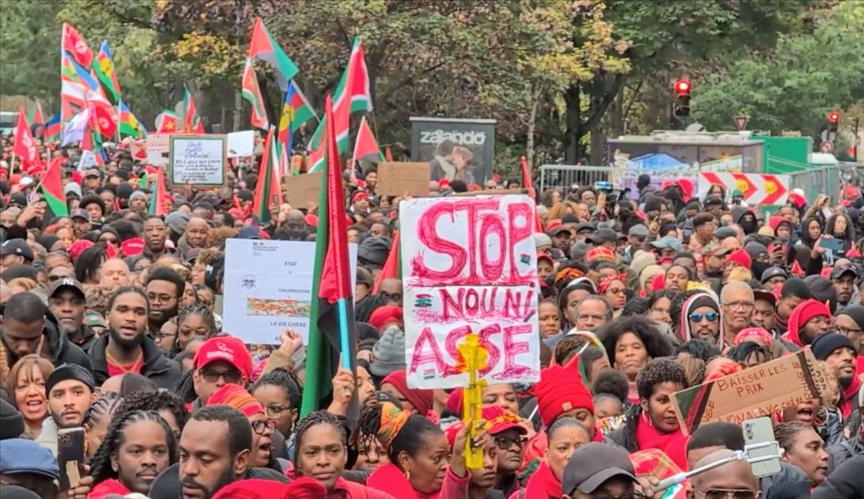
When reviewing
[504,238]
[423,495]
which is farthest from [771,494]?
[504,238]

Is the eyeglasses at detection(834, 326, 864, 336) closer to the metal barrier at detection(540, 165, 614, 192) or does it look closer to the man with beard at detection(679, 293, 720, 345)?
the man with beard at detection(679, 293, 720, 345)

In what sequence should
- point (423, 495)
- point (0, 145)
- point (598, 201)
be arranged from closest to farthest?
point (423, 495)
point (598, 201)
point (0, 145)

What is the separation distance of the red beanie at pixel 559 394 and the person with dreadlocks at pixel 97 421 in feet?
5.72

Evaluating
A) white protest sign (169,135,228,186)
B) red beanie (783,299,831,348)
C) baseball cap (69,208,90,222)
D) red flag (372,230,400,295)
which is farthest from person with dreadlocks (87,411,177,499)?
white protest sign (169,135,228,186)

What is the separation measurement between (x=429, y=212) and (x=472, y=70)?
23015 millimetres

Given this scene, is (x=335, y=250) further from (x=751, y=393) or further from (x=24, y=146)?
(x=24, y=146)

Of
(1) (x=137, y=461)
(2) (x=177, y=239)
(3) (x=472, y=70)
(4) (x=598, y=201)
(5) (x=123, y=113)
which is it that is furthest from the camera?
(5) (x=123, y=113)

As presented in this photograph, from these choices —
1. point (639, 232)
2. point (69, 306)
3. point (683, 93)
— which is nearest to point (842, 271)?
point (639, 232)

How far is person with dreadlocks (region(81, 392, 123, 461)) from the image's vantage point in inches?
293

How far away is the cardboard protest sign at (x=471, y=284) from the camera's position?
8.29 m

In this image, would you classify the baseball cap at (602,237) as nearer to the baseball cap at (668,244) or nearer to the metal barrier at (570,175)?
the baseball cap at (668,244)

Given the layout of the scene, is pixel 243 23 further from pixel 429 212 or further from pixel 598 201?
pixel 429 212

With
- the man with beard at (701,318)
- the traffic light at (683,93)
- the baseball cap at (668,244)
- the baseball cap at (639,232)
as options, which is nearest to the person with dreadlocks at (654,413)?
the man with beard at (701,318)

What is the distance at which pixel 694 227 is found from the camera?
1822 cm
